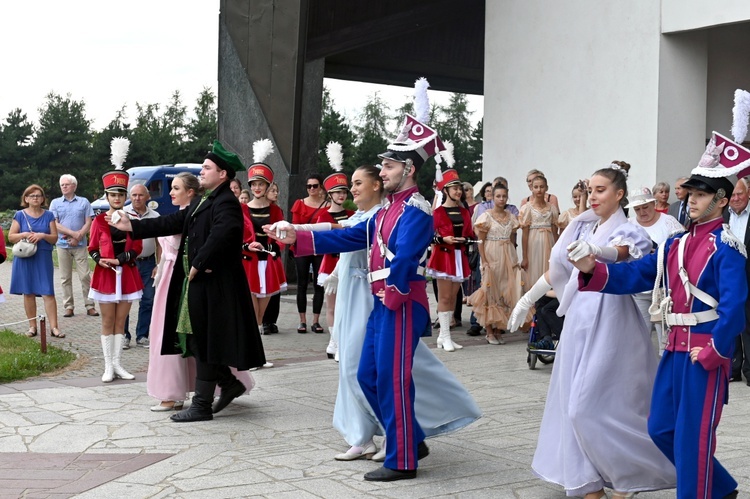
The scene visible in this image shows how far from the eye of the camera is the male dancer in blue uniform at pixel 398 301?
5.62m

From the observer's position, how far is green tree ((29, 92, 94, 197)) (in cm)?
5119

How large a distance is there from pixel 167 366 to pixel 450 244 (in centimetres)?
458

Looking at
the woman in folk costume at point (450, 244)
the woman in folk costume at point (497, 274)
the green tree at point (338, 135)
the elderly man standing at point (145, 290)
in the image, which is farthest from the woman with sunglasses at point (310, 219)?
the green tree at point (338, 135)

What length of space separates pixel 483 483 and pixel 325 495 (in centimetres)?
87

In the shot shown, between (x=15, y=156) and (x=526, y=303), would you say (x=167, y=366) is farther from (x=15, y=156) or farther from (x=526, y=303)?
(x=15, y=156)

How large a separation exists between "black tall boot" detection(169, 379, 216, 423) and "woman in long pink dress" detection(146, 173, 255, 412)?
32 cm

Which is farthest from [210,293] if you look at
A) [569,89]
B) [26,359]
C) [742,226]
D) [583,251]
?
[569,89]

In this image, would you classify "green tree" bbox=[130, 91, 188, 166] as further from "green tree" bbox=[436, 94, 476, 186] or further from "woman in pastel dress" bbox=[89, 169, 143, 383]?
"woman in pastel dress" bbox=[89, 169, 143, 383]

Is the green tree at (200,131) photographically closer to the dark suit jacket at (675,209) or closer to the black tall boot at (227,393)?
the dark suit jacket at (675,209)

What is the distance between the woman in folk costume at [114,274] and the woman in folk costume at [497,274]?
3978 millimetres

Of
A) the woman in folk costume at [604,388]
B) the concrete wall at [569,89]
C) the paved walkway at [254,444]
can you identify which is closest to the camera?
the woman in folk costume at [604,388]

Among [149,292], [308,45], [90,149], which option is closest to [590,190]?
[149,292]

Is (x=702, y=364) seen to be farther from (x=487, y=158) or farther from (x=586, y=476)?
(x=487, y=158)

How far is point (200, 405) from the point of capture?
7.32 meters
